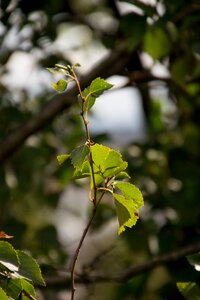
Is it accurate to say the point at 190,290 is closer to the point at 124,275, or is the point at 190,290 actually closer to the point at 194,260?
the point at 194,260

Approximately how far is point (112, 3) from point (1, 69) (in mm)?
703

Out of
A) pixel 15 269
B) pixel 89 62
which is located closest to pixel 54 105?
pixel 89 62

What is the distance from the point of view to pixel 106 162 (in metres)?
1.21

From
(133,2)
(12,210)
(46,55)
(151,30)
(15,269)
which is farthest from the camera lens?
(12,210)

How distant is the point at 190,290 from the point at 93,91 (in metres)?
0.41

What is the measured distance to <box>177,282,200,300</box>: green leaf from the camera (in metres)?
1.32

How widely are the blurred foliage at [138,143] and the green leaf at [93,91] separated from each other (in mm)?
650

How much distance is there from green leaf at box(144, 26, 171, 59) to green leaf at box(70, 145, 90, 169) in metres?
1.04

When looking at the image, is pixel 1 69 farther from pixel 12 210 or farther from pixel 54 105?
pixel 12 210

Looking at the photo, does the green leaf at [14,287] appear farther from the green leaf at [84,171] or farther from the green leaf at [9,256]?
the green leaf at [84,171]

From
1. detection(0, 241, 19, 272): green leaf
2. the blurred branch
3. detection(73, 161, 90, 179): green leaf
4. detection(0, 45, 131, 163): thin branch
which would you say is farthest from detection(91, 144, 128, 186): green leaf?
detection(0, 45, 131, 163): thin branch

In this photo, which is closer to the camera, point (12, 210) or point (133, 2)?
point (133, 2)

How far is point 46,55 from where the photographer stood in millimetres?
2533

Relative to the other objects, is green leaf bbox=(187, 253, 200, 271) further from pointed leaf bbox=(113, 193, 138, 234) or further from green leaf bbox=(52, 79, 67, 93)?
green leaf bbox=(52, 79, 67, 93)
